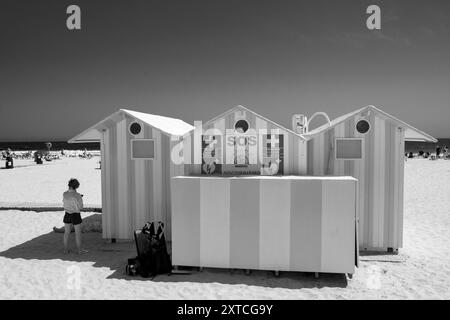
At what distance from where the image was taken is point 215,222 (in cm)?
650

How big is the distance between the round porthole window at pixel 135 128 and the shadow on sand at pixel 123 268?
2488 mm

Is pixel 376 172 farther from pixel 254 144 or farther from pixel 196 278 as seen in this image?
pixel 196 278

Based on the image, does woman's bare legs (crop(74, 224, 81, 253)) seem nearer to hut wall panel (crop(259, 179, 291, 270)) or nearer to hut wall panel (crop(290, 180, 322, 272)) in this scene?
A: hut wall panel (crop(259, 179, 291, 270))

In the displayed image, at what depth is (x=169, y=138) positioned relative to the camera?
809 centimetres

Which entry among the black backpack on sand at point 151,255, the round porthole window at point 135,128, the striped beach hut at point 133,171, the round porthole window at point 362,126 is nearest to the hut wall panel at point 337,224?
the round porthole window at point 362,126

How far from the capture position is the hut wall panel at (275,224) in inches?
247

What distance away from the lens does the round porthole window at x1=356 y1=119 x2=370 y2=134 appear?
24.9 feet

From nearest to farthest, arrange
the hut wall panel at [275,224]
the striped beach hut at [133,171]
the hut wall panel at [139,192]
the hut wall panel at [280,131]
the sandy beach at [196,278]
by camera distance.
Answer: the sandy beach at [196,278]
the hut wall panel at [275,224]
the hut wall panel at [280,131]
the striped beach hut at [133,171]
the hut wall panel at [139,192]

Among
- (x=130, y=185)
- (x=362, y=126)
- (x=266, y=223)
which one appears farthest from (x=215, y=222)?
(x=362, y=126)

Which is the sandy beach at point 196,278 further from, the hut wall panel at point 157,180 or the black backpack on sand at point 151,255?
the hut wall panel at point 157,180

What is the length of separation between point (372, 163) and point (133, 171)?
5.11 m

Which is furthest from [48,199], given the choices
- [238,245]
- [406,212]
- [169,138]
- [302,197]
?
[406,212]
